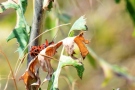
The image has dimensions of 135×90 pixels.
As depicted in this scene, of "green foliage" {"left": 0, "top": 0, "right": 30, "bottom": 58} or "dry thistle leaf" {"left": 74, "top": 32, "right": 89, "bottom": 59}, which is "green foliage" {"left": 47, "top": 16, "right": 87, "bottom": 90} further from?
"green foliage" {"left": 0, "top": 0, "right": 30, "bottom": 58}

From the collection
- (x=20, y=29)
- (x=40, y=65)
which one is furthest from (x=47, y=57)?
(x=20, y=29)

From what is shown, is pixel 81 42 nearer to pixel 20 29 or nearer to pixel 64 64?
pixel 64 64

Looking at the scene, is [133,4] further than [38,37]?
Yes

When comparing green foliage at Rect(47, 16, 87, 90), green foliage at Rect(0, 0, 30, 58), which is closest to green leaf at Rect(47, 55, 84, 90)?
green foliage at Rect(47, 16, 87, 90)

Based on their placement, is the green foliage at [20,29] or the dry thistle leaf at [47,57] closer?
the dry thistle leaf at [47,57]

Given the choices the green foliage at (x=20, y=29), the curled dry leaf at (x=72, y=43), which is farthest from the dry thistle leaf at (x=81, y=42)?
the green foliage at (x=20, y=29)

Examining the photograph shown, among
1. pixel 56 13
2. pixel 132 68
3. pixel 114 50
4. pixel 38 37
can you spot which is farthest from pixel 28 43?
pixel 114 50

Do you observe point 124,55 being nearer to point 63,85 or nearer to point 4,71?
point 63,85

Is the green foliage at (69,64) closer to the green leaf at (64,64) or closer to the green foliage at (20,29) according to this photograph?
the green leaf at (64,64)
